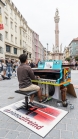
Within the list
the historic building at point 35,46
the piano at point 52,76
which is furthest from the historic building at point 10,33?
the piano at point 52,76

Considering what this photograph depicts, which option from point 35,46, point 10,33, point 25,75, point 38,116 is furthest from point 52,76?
point 35,46

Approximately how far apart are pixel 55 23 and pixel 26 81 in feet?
99.3

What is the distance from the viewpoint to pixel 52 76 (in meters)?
3.98

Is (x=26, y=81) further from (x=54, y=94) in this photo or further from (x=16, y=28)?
(x=16, y=28)

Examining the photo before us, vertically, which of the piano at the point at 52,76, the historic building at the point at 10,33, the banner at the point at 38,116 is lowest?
the banner at the point at 38,116

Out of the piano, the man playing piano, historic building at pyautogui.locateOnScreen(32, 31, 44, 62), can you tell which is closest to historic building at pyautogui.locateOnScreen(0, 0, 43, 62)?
historic building at pyautogui.locateOnScreen(32, 31, 44, 62)

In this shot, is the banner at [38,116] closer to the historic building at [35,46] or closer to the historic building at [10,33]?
the historic building at [10,33]

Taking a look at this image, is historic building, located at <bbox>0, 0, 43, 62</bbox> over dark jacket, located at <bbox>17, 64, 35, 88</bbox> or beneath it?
over

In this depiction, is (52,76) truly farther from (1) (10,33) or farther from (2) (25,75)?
(1) (10,33)

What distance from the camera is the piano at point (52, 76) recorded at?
11.3ft

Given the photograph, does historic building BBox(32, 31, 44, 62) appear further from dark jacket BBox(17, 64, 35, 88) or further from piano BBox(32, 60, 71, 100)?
dark jacket BBox(17, 64, 35, 88)

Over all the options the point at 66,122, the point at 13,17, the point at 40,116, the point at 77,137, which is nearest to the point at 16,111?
the point at 40,116

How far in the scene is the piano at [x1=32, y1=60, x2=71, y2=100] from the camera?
346cm

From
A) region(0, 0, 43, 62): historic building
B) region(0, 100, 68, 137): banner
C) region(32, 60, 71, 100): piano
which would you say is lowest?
region(0, 100, 68, 137): banner
